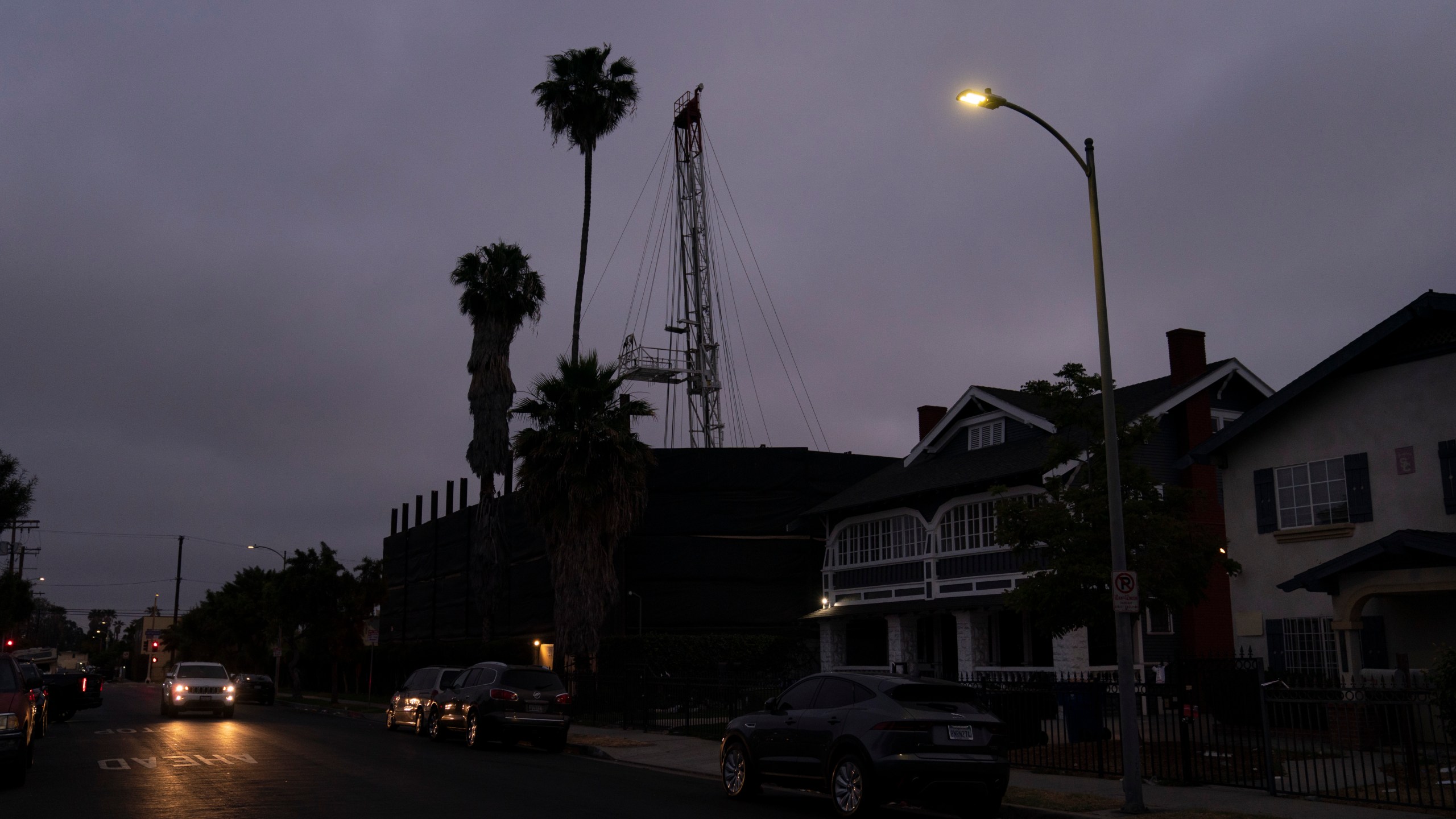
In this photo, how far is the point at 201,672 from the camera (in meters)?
32.2

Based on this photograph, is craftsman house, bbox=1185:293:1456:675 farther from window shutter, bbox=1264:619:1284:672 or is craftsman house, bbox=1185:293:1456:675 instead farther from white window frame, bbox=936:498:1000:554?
white window frame, bbox=936:498:1000:554

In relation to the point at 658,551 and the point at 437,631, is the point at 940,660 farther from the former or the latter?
the point at 437,631

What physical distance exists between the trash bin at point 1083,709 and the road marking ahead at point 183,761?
1225 centimetres

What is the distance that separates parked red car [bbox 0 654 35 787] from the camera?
46.5ft

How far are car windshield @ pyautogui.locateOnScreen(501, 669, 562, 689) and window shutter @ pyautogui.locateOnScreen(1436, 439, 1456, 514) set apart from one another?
1612 cm

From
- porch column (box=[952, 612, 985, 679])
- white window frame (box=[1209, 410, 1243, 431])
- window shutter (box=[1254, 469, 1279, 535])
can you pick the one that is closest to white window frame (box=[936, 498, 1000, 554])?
porch column (box=[952, 612, 985, 679])

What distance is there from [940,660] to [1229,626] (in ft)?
27.9

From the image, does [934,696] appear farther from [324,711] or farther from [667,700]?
[324,711]

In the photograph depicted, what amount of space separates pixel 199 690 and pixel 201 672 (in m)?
0.97

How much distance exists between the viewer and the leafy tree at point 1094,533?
18109 millimetres

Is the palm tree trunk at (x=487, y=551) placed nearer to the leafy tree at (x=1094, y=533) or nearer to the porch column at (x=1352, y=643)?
the leafy tree at (x=1094, y=533)

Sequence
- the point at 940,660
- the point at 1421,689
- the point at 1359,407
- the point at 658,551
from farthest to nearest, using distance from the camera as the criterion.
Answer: the point at 658,551
the point at 940,660
the point at 1359,407
the point at 1421,689

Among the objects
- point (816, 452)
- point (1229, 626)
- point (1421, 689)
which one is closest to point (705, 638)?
point (816, 452)

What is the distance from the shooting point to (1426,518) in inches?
771
